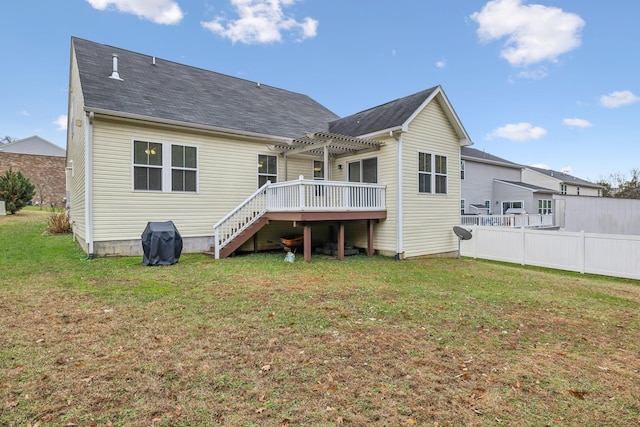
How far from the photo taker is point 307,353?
11.8 feet

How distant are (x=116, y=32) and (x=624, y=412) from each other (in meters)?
23.3

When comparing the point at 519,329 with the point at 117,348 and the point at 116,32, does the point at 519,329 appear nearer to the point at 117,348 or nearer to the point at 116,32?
the point at 117,348

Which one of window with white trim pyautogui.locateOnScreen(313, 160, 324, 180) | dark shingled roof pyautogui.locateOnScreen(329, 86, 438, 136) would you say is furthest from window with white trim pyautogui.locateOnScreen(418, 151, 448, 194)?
window with white trim pyautogui.locateOnScreen(313, 160, 324, 180)

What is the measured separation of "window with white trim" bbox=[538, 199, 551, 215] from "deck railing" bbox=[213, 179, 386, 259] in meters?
22.6

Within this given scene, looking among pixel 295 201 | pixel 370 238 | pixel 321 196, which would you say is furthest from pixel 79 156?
pixel 370 238

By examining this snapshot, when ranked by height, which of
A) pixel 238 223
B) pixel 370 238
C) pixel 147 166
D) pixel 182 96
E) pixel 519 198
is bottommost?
pixel 370 238

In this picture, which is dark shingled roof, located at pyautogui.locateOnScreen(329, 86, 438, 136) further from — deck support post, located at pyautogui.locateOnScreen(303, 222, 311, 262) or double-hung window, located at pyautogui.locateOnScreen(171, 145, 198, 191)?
double-hung window, located at pyautogui.locateOnScreen(171, 145, 198, 191)

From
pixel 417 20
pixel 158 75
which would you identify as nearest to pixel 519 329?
pixel 158 75

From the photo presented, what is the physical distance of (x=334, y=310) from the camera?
203 inches

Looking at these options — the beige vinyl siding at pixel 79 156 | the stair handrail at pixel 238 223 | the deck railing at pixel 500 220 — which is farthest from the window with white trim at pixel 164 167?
the deck railing at pixel 500 220

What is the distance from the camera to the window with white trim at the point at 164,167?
10000 millimetres

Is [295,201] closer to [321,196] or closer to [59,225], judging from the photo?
[321,196]

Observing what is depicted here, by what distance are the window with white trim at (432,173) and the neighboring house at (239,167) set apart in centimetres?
4

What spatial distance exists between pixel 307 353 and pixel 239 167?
9.14m
